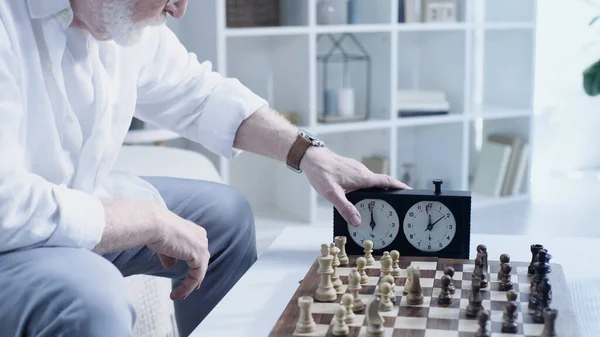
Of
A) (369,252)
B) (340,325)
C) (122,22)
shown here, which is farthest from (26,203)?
(369,252)

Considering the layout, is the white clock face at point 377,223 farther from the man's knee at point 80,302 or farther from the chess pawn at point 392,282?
the man's knee at point 80,302

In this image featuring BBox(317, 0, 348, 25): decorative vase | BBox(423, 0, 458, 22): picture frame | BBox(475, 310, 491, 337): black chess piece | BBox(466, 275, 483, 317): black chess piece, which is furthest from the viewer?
BBox(423, 0, 458, 22): picture frame

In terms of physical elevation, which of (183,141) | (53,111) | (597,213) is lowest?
(597,213)

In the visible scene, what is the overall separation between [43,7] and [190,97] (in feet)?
1.59

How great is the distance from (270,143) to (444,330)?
2.22 ft

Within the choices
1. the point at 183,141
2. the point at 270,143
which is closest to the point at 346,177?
the point at 270,143

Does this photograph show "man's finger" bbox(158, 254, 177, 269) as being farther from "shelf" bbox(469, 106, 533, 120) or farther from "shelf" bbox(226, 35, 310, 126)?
"shelf" bbox(469, 106, 533, 120)

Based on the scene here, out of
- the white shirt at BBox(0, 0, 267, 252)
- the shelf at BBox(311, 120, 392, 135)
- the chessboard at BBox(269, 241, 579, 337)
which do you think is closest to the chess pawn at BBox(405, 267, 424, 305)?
the chessboard at BBox(269, 241, 579, 337)

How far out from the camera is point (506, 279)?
1.32 metres

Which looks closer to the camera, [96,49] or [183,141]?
[96,49]

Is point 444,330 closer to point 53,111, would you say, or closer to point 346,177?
point 346,177

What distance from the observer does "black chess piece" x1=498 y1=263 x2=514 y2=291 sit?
1309 millimetres

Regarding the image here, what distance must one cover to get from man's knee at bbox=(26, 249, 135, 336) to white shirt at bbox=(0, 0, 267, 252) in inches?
3.4

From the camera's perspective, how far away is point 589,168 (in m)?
4.16
